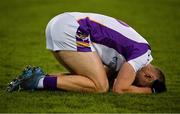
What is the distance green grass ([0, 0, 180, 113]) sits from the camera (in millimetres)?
6953

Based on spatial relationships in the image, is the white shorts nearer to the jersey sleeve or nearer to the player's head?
the jersey sleeve

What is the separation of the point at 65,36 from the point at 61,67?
2.66 meters

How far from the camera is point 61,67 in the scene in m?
10.2

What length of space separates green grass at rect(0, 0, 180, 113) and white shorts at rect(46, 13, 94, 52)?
55cm

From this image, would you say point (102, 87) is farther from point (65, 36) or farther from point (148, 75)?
point (65, 36)

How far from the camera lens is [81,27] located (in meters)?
7.54

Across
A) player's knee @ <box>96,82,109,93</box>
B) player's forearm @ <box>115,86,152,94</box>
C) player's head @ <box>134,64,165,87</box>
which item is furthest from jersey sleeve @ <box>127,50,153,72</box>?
player's knee @ <box>96,82,109,93</box>

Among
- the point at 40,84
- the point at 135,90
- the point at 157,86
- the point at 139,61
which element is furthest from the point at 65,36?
the point at 157,86

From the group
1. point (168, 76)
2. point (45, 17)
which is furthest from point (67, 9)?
point (168, 76)

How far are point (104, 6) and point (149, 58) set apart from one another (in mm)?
13118

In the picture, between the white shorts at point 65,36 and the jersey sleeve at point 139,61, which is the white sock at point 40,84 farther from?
the jersey sleeve at point 139,61

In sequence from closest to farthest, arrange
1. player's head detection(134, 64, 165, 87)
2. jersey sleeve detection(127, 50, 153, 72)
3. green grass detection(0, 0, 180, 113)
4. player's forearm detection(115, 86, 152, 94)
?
1. green grass detection(0, 0, 180, 113)
2. jersey sleeve detection(127, 50, 153, 72)
3. player's forearm detection(115, 86, 152, 94)
4. player's head detection(134, 64, 165, 87)

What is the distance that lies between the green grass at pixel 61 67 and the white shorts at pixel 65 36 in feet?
1.81

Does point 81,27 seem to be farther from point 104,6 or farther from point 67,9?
point 104,6
